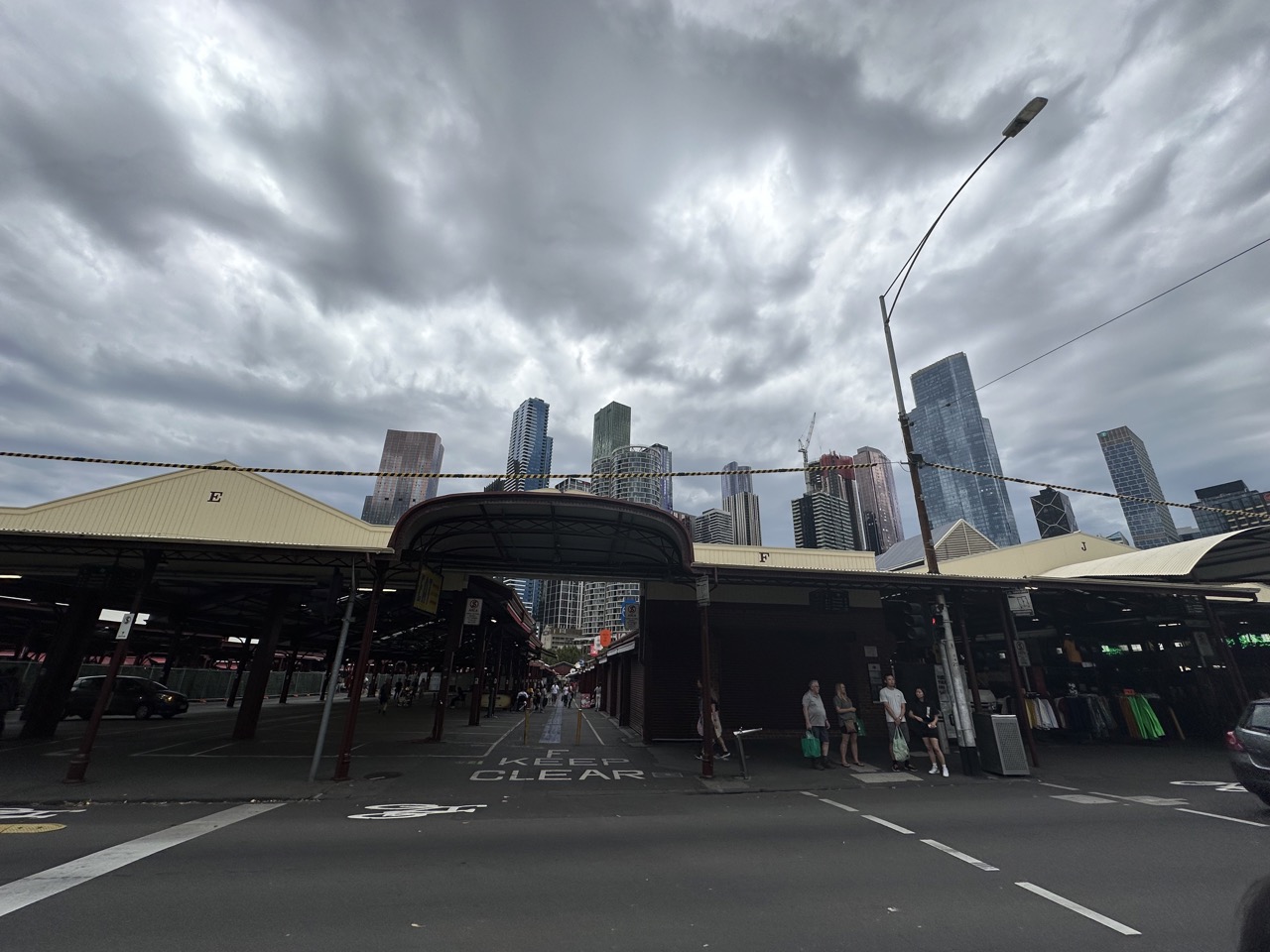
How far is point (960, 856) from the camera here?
663 centimetres

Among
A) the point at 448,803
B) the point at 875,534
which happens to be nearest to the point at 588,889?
the point at 448,803

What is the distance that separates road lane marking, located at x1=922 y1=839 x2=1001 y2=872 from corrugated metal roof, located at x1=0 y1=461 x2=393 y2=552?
1719 cm

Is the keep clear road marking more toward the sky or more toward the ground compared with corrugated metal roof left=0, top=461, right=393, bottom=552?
more toward the ground

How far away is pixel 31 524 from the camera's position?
1825 cm

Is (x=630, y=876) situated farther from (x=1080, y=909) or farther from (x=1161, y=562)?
(x=1161, y=562)

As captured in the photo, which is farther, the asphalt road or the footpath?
the footpath

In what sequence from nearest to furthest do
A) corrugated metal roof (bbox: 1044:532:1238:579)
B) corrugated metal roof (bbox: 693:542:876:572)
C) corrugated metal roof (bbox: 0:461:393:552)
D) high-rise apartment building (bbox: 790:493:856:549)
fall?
1. corrugated metal roof (bbox: 0:461:393:552)
2. corrugated metal roof (bbox: 1044:532:1238:579)
3. corrugated metal roof (bbox: 693:542:876:572)
4. high-rise apartment building (bbox: 790:493:856:549)

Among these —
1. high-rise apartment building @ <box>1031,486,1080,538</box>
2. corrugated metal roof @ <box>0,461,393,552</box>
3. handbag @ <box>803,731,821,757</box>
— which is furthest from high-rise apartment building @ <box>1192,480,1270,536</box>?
corrugated metal roof @ <box>0,461,393,552</box>

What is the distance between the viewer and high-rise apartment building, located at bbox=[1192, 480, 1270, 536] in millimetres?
36822

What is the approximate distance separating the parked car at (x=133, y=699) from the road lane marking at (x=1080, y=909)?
30.3 m

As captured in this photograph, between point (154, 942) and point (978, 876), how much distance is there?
7.69 m

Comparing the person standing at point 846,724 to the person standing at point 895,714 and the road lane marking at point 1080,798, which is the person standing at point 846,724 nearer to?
the person standing at point 895,714

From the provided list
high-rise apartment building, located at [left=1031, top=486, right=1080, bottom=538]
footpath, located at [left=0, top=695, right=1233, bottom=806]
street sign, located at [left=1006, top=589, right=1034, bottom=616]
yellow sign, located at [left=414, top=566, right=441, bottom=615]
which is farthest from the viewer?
high-rise apartment building, located at [left=1031, top=486, right=1080, bottom=538]

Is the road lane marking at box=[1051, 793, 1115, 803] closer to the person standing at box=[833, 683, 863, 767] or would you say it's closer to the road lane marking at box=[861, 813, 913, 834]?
the person standing at box=[833, 683, 863, 767]
